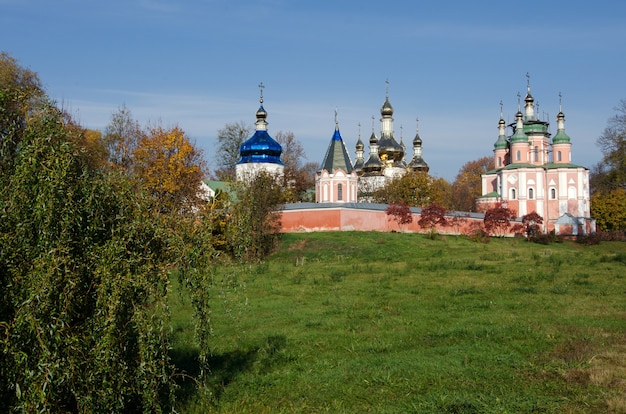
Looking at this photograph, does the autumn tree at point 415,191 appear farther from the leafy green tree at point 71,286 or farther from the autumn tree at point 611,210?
the leafy green tree at point 71,286

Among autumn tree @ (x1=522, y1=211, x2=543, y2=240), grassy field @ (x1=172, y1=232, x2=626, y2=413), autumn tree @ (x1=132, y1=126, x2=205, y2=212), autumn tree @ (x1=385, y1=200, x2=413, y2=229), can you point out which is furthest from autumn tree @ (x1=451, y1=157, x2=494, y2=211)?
grassy field @ (x1=172, y1=232, x2=626, y2=413)

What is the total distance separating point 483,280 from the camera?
1889cm

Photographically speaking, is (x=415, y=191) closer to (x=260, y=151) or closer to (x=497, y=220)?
(x=497, y=220)

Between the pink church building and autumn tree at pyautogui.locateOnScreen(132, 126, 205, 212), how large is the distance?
97.7ft

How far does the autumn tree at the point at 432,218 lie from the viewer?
42000 mm

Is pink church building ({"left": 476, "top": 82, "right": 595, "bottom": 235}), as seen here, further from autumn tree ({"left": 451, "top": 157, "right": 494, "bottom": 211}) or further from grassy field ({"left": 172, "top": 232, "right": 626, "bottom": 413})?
grassy field ({"left": 172, "top": 232, "right": 626, "bottom": 413})

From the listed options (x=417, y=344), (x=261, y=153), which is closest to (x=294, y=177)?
(x=261, y=153)

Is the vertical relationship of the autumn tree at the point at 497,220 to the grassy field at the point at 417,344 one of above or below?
above

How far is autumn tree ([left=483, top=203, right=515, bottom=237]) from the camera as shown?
4594 cm

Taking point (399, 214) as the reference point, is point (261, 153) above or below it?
above

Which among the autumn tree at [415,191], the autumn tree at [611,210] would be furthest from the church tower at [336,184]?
the autumn tree at [611,210]

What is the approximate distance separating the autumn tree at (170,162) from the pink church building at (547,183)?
29.8 meters

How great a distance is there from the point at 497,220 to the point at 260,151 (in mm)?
18896

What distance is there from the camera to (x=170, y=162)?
34188mm
